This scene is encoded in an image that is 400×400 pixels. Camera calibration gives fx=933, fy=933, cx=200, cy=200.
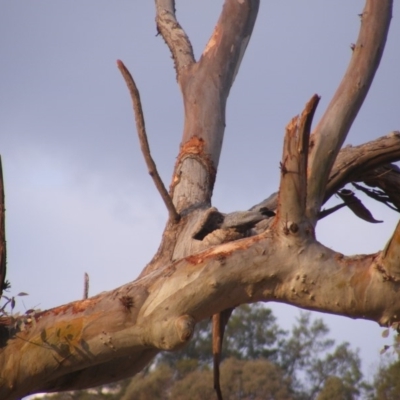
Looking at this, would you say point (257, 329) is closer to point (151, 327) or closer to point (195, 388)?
point (195, 388)

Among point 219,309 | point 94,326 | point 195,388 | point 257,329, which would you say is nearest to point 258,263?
point 219,309

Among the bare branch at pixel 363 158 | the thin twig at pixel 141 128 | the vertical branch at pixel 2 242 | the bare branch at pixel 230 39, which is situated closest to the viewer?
the vertical branch at pixel 2 242

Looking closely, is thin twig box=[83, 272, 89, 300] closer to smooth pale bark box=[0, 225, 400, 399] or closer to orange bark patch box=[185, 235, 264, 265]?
smooth pale bark box=[0, 225, 400, 399]

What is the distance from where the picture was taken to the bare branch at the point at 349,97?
374cm

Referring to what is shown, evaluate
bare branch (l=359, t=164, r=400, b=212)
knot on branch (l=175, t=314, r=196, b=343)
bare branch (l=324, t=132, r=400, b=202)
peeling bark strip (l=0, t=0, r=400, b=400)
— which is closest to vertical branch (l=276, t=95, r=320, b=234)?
peeling bark strip (l=0, t=0, r=400, b=400)

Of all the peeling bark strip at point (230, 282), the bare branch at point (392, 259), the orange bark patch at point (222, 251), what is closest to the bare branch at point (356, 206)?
the peeling bark strip at point (230, 282)

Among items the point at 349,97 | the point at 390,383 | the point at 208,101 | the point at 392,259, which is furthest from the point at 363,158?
the point at 390,383

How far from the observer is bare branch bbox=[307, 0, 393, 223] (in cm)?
374

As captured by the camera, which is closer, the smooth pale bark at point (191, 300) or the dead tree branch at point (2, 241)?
the smooth pale bark at point (191, 300)

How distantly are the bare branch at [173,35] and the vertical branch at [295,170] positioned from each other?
8.55 ft

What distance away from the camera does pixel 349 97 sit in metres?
3.81

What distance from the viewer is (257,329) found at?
2783cm

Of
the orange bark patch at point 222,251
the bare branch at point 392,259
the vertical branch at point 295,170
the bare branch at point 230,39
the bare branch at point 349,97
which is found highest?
the bare branch at point 230,39

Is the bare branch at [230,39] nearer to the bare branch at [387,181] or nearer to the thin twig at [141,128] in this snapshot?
the bare branch at [387,181]
